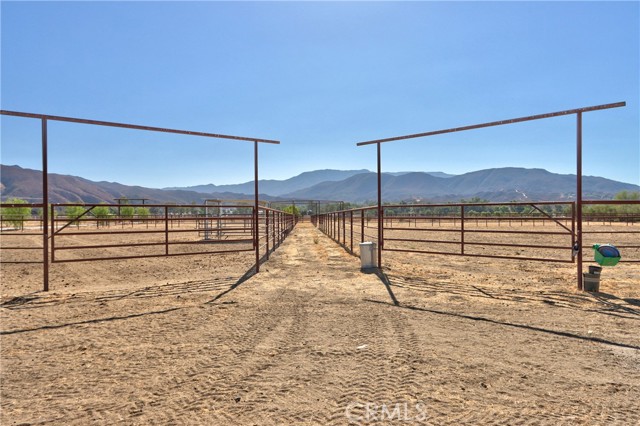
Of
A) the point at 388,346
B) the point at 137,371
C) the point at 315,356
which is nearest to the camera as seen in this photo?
the point at 137,371

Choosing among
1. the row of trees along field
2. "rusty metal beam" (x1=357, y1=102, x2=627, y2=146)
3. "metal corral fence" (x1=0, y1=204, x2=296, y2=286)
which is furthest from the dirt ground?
"rusty metal beam" (x1=357, y1=102, x2=627, y2=146)

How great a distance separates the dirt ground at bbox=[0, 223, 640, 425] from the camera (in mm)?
2496

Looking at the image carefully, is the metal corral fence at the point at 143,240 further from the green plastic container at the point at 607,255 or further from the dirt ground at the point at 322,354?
the green plastic container at the point at 607,255

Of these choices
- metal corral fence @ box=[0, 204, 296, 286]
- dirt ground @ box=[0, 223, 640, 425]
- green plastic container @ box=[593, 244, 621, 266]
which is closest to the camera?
dirt ground @ box=[0, 223, 640, 425]

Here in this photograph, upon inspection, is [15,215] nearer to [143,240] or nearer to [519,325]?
[143,240]

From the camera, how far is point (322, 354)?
3.44 meters

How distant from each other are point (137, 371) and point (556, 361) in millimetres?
3986

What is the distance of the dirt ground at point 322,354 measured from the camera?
2.50 metres

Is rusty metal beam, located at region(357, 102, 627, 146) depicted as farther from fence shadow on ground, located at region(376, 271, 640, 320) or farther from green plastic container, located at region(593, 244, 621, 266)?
fence shadow on ground, located at region(376, 271, 640, 320)

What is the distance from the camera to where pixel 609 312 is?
478 centimetres

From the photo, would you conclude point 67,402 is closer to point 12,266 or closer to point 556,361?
point 556,361

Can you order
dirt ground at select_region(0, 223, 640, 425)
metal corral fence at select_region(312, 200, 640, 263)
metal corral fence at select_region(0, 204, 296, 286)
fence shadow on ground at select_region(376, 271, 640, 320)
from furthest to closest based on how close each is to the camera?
metal corral fence at select_region(0, 204, 296, 286) < metal corral fence at select_region(312, 200, 640, 263) < fence shadow on ground at select_region(376, 271, 640, 320) < dirt ground at select_region(0, 223, 640, 425)

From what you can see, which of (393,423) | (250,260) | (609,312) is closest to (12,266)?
(250,260)

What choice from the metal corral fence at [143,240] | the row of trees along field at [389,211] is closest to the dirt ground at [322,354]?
the metal corral fence at [143,240]
